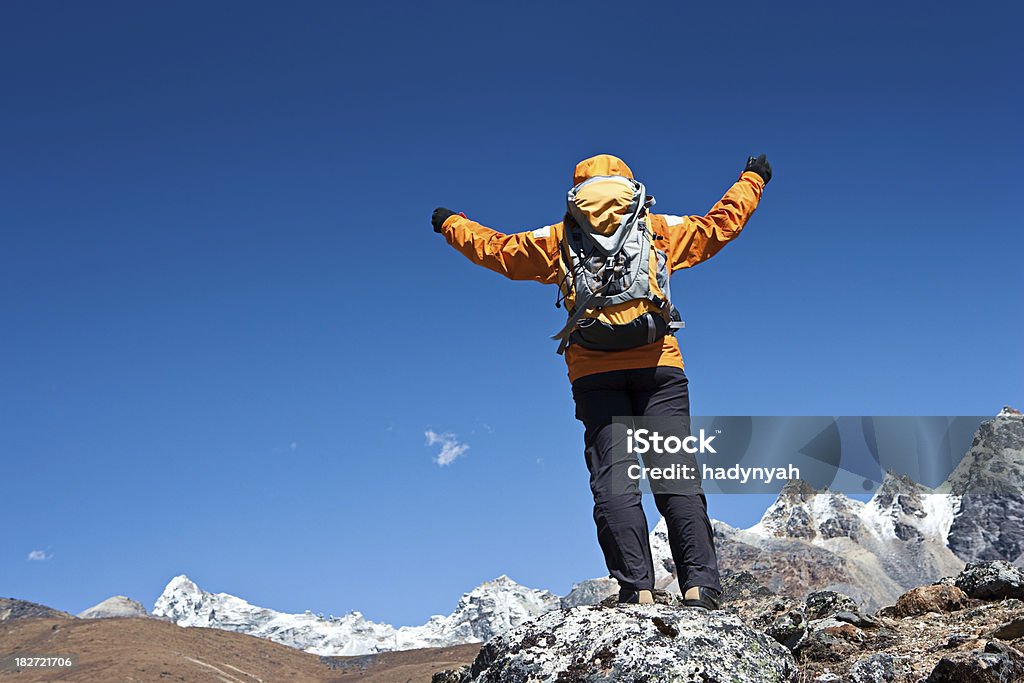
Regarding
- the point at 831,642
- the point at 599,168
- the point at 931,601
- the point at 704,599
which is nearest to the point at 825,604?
the point at 931,601

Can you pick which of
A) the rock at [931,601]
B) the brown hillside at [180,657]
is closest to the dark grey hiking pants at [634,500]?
the rock at [931,601]

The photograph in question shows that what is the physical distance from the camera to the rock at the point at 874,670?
5.17 meters

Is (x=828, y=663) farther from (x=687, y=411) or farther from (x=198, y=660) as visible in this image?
(x=198, y=660)

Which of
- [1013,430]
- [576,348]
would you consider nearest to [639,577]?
[576,348]

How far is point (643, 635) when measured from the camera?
463 centimetres

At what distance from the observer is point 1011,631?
570 centimetres

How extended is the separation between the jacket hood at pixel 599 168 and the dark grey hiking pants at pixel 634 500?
53.5 inches

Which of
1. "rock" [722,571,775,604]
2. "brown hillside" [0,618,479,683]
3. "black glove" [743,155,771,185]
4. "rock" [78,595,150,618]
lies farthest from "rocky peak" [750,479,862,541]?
"black glove" [743,155,771,185]

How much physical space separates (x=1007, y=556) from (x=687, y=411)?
143279 mm

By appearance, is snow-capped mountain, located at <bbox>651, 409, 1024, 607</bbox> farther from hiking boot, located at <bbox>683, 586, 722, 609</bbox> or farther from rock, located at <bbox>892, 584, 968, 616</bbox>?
hiking boot, located at <bbox>683, 586, 722, 609</bbox>

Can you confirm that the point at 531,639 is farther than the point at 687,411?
No

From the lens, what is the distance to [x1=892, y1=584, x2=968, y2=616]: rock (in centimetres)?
743

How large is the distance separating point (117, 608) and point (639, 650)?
112 metres

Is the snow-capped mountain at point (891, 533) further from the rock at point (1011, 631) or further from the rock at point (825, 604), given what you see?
the rock at point (1011, 631)
